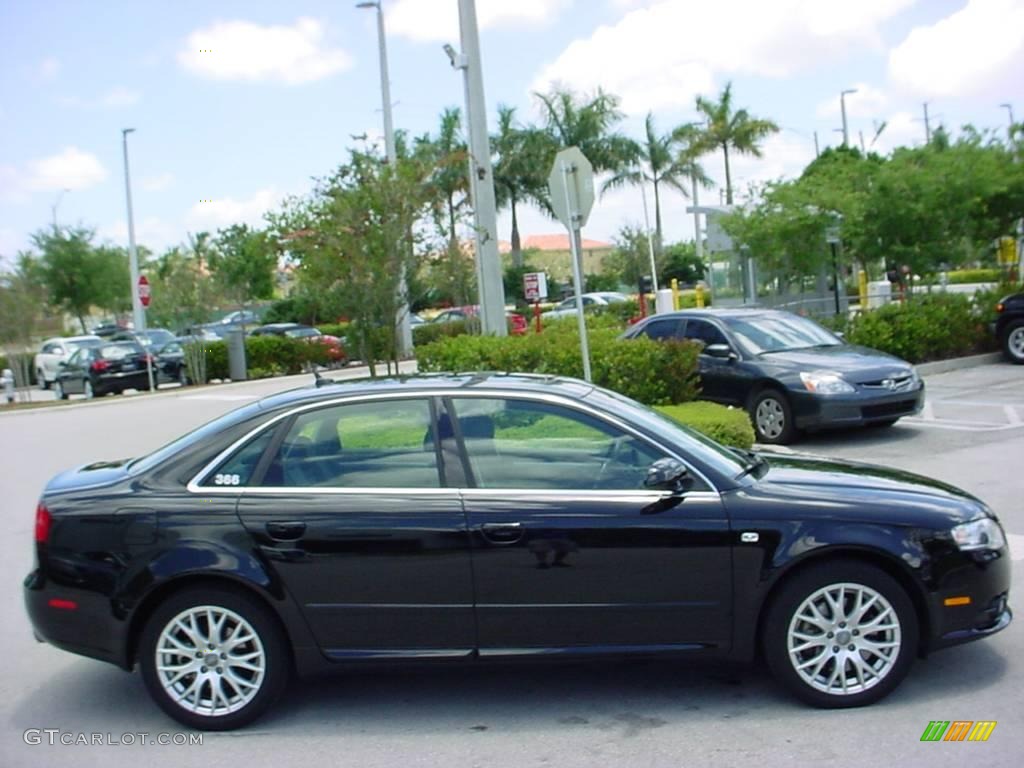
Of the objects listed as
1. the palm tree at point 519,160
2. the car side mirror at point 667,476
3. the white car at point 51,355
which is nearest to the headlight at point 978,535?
the car side mirror at point 667,476

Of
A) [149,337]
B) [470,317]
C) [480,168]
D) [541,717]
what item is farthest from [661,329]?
[149,337]

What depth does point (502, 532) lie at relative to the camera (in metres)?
4.94

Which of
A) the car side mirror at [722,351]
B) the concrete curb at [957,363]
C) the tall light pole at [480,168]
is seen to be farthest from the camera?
the concrete curb at [957,363]

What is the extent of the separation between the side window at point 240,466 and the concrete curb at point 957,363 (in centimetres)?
1462

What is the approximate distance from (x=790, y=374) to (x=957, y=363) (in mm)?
7447

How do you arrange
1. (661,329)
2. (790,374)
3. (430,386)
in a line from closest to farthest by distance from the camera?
1. (430,386)
2. (790,374)
3. (661,329)

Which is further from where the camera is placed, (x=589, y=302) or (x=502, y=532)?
(x=589, y=302)

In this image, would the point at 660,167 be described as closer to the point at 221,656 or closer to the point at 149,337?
the point at 149,337

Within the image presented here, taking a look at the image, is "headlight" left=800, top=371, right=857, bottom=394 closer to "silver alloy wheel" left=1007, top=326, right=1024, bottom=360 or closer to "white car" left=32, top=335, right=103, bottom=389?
"silver alloy wheel" left=1007, top=326, right=1024, bottom=360

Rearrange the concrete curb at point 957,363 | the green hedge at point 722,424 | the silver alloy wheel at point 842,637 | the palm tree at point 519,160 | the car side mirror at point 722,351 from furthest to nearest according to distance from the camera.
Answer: the palm tree at point 519,160 → the concrete curb at point 957,363 → the car side mirror at point 722,351 → the green hedge at point 722,424 → the silver alloy wheel at point 842,637

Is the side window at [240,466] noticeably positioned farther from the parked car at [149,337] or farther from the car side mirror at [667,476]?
the parked car at [149,337]

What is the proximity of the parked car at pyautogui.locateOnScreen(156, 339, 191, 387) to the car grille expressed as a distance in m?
21.5

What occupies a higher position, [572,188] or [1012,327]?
[572,188]

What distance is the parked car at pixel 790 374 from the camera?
1211 cm
